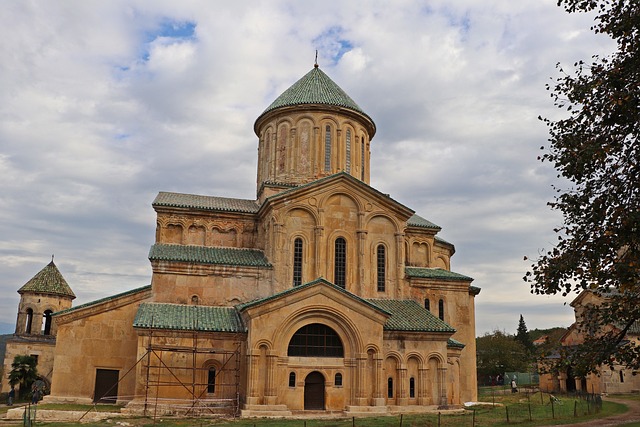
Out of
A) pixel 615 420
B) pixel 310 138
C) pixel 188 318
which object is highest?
pixel 310 138

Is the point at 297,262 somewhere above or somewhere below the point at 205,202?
below

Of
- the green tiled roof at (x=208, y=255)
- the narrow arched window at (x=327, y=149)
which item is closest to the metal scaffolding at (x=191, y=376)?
the green tiled roof at (x=208, y=255)

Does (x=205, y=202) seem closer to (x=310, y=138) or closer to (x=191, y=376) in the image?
(x=310, y=138)

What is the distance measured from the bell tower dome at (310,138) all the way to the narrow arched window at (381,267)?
5456 mm

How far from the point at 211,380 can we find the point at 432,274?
43.5 feet

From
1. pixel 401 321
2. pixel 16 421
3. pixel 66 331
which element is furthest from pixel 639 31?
pixel 66 331

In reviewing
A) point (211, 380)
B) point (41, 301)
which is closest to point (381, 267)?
point (211, 380)

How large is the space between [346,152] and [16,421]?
20.7m

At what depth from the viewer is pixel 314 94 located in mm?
33500

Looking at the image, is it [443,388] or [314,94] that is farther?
[314,94]

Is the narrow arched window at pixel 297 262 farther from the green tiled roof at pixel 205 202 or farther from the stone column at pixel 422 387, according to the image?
the stone column at pixel 422 387

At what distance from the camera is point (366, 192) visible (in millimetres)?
29641

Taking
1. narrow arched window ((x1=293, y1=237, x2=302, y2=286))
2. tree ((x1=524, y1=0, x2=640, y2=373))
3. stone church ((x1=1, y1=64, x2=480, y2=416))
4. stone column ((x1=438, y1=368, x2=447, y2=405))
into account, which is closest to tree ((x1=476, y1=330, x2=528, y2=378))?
stone church ((x1=1, y1=64, x2=480, y2=416))

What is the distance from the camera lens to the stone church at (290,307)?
24312mm
